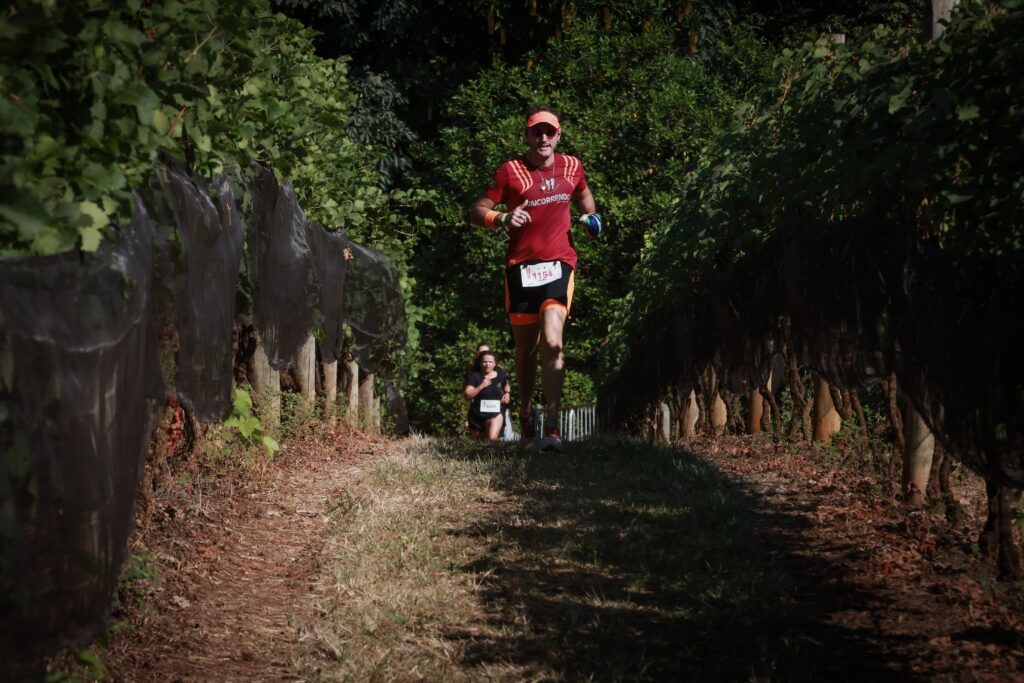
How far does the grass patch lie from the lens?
3771 mm

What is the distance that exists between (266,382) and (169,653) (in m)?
4.30

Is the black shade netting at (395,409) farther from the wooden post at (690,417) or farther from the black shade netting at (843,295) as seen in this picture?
the black shade netting at (843,295)

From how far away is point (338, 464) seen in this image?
8.63m

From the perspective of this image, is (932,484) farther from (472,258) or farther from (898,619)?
(472,258)


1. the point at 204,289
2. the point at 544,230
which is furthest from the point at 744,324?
the point at 204,289

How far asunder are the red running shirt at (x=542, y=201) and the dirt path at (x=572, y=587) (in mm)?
2241

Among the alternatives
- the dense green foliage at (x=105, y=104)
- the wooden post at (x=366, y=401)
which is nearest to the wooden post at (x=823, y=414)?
the dense green foliage at (x=105, y=104)

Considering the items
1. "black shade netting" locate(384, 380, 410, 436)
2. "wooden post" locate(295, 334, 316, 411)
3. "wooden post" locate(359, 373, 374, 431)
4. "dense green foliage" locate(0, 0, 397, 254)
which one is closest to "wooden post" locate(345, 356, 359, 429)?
"wooden post" locate(359, 373, 374, 431)

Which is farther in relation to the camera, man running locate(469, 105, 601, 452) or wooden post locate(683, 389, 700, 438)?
wooden post locate(683, 389, 700, 438)

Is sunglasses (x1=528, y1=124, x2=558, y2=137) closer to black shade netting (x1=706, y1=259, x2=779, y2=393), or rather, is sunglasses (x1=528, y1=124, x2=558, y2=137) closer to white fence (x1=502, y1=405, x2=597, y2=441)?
black shade netting (x1=706, y1=259, x2=779, y2=393)

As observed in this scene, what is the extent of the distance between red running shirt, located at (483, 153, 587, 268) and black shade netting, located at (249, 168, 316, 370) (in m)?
1.75

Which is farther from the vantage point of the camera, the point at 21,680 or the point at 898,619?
the point at 898,619

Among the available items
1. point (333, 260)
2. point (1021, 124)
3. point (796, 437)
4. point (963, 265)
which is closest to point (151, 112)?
point (963, 265)

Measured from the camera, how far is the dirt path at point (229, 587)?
151 inches
